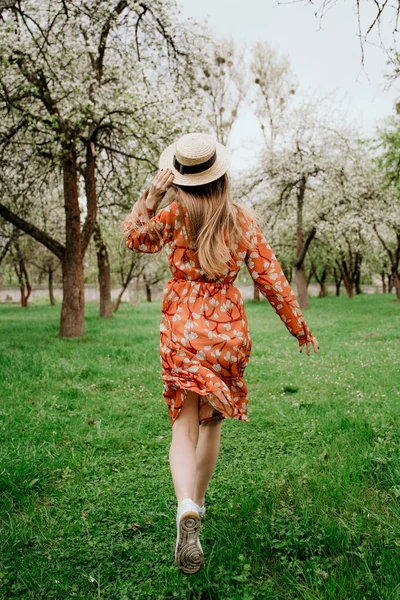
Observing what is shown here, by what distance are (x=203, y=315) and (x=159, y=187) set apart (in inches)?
31.7

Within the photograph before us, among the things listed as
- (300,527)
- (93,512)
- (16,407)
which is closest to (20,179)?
(16,407)

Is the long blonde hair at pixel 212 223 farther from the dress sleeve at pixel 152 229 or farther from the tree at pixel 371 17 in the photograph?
the tree at pixel 371 17

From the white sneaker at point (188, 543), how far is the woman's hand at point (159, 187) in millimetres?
1703

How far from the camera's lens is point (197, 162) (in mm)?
2852

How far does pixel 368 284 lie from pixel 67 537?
68871mm

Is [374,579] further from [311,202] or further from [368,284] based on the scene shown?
[368,284]

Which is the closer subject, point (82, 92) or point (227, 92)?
point (82, 92)

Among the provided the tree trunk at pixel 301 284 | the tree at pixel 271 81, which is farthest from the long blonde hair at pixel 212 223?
the tree at pixel 271 81

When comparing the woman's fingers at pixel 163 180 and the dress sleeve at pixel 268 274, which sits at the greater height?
the woman's fingers at pixel 163 180

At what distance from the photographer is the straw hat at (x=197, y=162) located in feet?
9.36

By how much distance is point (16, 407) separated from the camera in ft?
18.3

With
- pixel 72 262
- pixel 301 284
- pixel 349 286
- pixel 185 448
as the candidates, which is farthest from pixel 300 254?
pixel 185 448

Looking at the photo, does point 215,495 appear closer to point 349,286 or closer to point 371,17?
point 371,17

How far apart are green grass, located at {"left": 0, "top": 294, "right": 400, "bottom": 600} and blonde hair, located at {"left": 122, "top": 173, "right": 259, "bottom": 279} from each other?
64.8 inches
